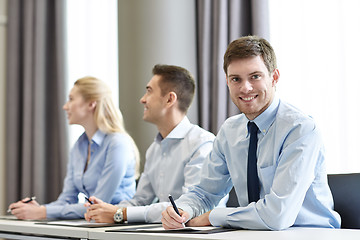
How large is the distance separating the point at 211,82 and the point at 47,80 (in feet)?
5.89

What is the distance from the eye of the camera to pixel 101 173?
3287mm

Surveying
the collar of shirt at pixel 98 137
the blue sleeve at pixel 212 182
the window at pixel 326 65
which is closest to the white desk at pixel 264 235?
the blue sleeve at pixel 212 182

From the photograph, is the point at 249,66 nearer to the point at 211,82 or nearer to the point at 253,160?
the point at 253,160

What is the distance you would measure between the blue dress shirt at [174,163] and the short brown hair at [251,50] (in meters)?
0.72

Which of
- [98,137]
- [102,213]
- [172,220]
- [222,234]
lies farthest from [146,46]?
[222,234]

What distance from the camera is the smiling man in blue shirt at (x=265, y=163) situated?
1838 millimetres

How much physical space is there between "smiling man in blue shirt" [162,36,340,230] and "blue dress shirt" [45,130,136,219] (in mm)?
977

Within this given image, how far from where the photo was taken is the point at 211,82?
349cm

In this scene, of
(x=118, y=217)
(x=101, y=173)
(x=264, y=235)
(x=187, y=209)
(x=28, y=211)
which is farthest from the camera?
(x=101, y=173)

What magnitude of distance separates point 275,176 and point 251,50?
1.65 feet

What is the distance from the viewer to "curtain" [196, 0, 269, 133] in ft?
10.7

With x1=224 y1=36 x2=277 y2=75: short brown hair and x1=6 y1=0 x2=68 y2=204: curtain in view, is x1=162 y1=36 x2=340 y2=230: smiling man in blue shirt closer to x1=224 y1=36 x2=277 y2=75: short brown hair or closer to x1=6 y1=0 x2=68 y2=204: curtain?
x1=224 y1=36 x2=277 y2=75: short brown hair

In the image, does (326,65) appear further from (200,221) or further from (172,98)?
(200,221)

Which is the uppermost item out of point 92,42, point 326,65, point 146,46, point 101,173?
point 92,42
